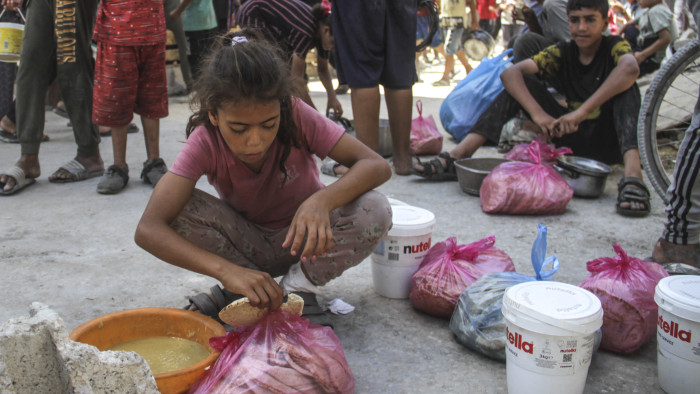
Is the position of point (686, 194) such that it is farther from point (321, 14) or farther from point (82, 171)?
point (82, 171)

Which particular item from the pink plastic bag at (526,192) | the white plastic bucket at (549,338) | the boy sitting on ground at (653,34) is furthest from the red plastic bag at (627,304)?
the boy sitting on ground at (653,34)

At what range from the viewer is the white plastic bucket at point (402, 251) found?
205 cm

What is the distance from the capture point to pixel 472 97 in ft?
15.1

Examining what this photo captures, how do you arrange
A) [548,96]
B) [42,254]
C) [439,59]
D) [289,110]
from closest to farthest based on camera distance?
1. [289,110]
2. [42,254]
3. [548,96]
4. [439,59]

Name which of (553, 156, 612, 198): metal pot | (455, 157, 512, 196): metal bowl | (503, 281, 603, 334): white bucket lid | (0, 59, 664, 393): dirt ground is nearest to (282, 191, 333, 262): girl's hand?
(0, 59, 664, 393): dirt ground

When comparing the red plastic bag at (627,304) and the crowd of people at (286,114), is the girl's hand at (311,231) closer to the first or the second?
the crowd of people at (286,114)

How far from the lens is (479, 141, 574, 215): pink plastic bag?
2.96 metres

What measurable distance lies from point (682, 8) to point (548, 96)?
4.57m

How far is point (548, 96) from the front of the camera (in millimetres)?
Answer: 3625

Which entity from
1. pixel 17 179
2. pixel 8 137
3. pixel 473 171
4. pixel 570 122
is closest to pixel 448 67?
pixel 570 122

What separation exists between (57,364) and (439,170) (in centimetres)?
263

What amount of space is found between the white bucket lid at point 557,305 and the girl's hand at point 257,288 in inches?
22.0

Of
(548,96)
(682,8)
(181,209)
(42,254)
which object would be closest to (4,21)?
(42,254)

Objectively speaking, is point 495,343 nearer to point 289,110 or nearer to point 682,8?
point 289,110
